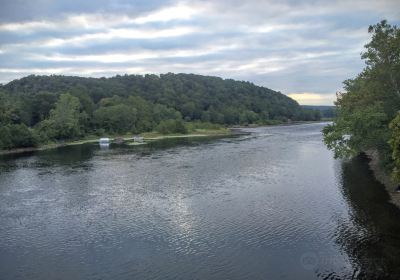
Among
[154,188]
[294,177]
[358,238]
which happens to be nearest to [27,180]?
[154,188]

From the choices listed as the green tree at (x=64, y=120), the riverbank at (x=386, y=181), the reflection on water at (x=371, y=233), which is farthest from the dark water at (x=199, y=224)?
the green tree at (x=64, y=120)

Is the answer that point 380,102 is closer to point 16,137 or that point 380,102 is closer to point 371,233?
point 371,233

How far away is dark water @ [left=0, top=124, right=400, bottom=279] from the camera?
35.6 m

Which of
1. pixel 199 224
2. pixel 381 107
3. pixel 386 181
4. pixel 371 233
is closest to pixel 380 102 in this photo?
pixel 381 107

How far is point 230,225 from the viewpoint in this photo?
153 feet

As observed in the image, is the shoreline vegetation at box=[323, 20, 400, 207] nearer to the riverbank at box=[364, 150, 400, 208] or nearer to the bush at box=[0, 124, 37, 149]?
the riverbank at box=[364, 150, 400, 208]

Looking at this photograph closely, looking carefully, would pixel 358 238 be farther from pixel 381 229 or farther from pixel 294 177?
pixel 294 177

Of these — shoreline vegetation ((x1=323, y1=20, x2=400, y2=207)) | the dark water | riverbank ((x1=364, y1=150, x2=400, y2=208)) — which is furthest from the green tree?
shoreline vegetation ((x1=323, y1=20, x2=400, y2=207))

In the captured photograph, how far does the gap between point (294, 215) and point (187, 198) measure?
1714 cm

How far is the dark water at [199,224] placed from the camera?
35562 millimetres

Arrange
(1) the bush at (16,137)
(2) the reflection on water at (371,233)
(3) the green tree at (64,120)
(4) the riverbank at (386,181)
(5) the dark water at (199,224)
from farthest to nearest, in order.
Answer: (3) the green tree at (64,120)
(1) the bush at (16,137)
(4) the riverbank at (386,181)
(5) the dark water at (199,224)
(2) the reflection on water at (371,233)

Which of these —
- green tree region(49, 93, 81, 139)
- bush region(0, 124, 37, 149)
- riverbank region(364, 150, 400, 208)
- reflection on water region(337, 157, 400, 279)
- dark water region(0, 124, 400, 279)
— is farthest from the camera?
green tree region(49, 93, 81, 139)

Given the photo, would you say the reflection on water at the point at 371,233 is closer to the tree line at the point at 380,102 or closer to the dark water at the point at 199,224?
the dark water at the point at 199,224

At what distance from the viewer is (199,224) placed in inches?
1868
